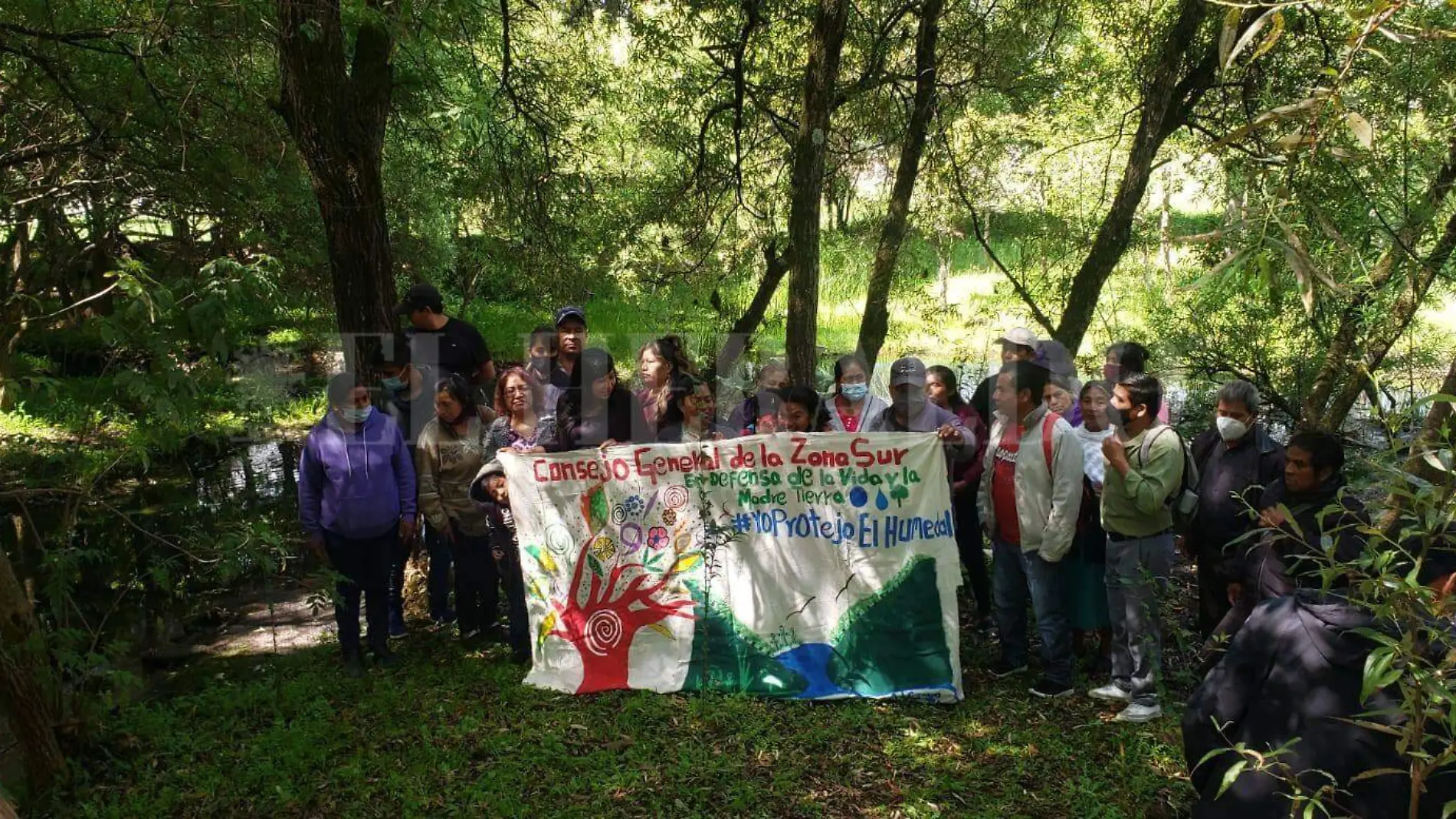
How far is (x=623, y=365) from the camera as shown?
1395 cm

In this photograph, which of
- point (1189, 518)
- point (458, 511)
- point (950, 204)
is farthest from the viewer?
point (950, 204)

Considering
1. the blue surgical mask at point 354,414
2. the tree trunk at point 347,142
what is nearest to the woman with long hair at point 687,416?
the blue surgical mask at point 354,414

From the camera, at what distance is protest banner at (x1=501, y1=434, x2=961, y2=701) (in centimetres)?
480

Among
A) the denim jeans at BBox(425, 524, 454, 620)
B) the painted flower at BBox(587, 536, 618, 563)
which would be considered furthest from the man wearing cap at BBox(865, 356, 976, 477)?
the denim jeans at BBox(425, 524, 454, 620)

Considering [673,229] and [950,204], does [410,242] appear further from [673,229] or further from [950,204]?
[950,204]

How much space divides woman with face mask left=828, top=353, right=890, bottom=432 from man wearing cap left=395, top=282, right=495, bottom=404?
2200 mm

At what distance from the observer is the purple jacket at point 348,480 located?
5086mm

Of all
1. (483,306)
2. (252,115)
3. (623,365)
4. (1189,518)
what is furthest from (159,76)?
(483,306)

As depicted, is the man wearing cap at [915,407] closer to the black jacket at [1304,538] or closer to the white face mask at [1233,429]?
the white face mask at [1233,429]

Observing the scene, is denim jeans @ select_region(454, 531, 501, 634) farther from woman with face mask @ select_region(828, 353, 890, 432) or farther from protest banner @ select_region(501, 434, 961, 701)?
woman with face mask @ select_region(828, 353, 890, 432)

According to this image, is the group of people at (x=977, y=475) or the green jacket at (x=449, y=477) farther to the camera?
the green jacket at (x=449, y=477)

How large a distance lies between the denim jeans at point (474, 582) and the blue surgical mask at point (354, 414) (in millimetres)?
898

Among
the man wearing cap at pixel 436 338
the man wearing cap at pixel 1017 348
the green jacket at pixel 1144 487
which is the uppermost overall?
the man wearing cap at pixel 436 338

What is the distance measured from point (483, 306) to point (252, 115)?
1303cm
